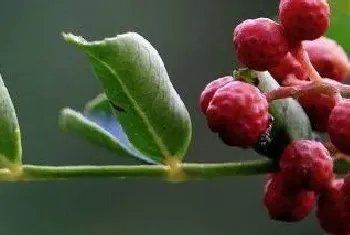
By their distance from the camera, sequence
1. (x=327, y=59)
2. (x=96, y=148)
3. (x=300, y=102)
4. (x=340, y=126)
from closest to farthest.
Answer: (x=340, y=126), (x=300, y=102), (x=327, y=59), (x=96, y=148)

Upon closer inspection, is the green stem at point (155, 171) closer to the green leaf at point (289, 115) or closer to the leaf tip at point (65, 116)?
the green leaf at point (289, 115)

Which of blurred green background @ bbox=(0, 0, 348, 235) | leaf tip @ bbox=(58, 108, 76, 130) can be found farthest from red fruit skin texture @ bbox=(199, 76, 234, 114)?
blurred green background @ bbox=(0, 0, 348, 235)

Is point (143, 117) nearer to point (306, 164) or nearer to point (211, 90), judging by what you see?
point (211, 90)

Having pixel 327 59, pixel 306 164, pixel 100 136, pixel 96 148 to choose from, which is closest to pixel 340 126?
pixel 306 164

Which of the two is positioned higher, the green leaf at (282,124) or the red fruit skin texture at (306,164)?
the green leaf at (282,124)

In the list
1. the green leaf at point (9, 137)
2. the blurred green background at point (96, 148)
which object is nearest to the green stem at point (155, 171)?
the green leaf at point (9, 137)

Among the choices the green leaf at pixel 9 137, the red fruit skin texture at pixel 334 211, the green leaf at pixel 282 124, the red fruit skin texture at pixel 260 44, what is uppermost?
the red fruit skin texture at pixel 260 44

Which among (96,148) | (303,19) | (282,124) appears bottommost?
(96,148)
